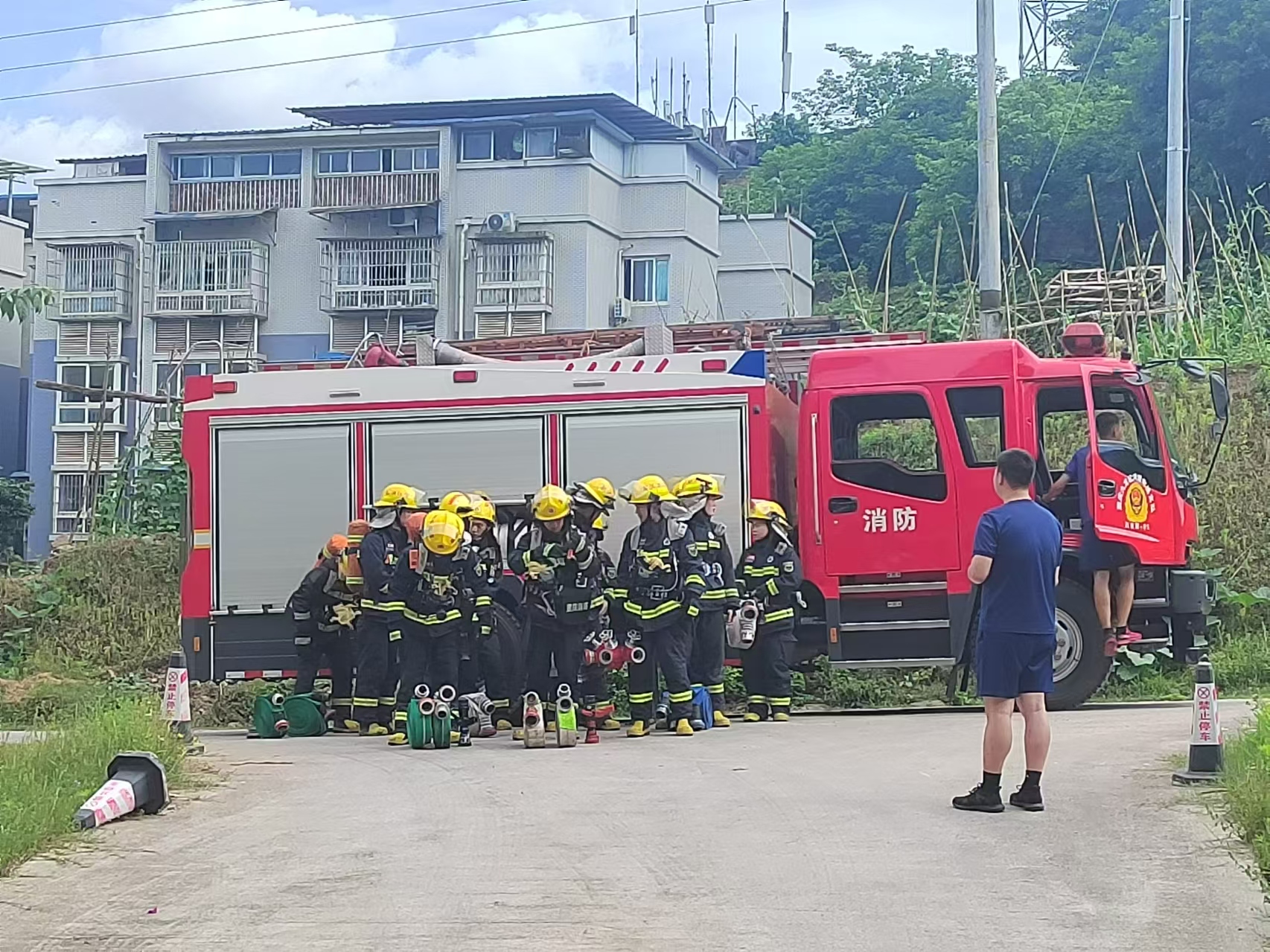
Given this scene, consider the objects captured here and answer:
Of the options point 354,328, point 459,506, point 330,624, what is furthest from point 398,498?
point 354,328

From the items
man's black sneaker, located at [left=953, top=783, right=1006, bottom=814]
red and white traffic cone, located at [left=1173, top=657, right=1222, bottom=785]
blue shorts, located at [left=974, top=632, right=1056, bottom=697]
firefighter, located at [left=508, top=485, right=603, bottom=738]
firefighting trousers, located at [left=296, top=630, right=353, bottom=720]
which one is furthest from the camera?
firefighting trousers, located at [left=296, top=630, right=353, bottom=720]

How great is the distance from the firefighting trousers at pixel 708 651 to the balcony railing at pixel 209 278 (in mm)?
34508

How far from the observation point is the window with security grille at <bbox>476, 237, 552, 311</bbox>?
4294 centimetres

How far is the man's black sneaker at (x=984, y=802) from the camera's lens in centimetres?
798

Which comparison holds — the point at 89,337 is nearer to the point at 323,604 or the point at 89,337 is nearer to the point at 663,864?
the point at 323,604

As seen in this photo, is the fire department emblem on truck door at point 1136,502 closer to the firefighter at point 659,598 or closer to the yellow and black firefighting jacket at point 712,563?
the yellow and black firefighting jacket at point 712,563

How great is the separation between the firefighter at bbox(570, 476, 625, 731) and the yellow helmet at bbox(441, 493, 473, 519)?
0.77 m

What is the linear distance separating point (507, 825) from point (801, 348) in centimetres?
656

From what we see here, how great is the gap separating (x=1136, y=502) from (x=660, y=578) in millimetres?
3622

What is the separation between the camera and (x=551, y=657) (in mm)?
12062

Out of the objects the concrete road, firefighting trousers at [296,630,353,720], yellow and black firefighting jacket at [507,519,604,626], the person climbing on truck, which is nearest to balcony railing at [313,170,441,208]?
firefighting trousers at [296,630,353,720]

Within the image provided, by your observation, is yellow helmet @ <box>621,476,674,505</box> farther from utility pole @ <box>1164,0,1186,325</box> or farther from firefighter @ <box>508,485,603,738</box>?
utility pole @ <box>1164,0,1186,325</box>

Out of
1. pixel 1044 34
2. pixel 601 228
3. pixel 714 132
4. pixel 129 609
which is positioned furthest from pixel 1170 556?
pixel 714 132

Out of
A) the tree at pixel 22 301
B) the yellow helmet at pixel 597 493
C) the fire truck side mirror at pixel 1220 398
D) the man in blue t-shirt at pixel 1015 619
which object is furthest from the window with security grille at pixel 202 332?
the man in blue t-shirt at pixel 1015 619
